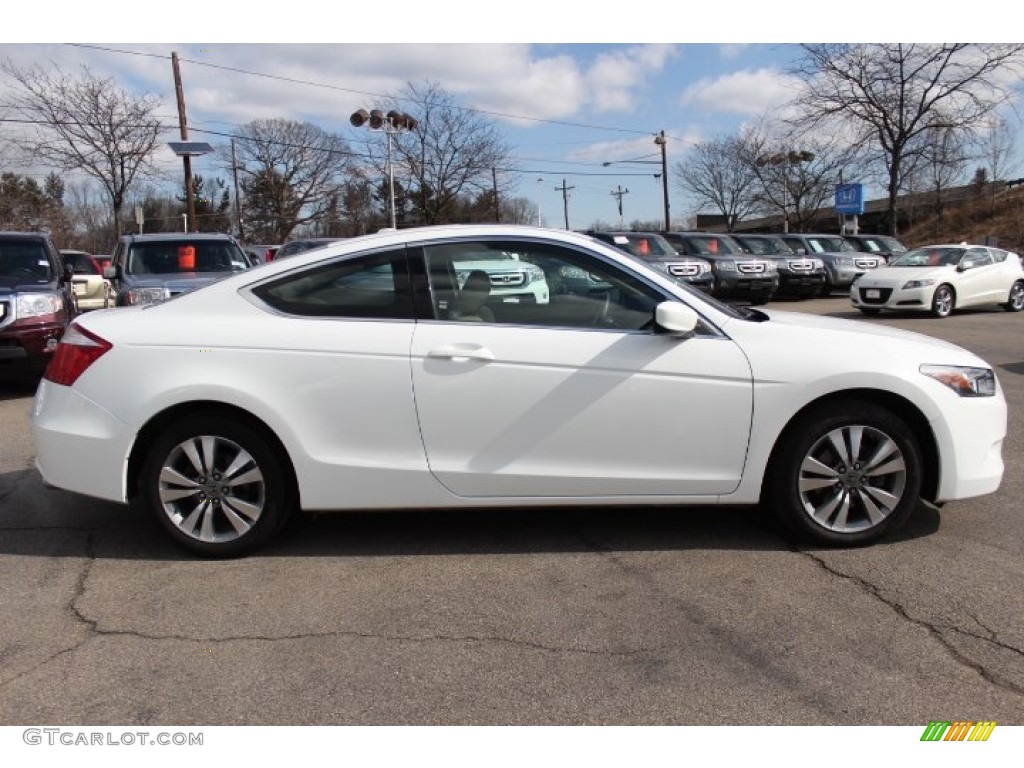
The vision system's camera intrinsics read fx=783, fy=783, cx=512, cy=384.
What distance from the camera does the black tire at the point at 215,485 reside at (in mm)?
3766

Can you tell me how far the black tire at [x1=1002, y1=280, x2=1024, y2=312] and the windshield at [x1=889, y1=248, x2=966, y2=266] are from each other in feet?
5.06

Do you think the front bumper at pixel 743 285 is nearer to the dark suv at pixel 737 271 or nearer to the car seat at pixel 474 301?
the dark suv at pixel 737 271

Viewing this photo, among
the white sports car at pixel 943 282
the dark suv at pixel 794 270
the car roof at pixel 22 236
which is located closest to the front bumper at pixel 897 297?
the white sports car at pixel 943 282

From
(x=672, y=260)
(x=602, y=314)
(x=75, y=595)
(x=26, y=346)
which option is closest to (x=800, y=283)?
(x=672, y=260)

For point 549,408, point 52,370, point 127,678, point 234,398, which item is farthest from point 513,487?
point 52,370

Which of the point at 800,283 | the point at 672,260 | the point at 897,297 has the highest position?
the point at 672,260

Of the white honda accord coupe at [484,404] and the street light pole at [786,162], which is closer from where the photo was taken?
the white honda accord coupe at [484,404]

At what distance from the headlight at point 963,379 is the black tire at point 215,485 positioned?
321cm

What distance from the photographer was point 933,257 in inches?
628

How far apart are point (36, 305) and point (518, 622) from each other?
725cm

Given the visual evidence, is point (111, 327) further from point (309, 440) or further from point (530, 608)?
point (530, 608)

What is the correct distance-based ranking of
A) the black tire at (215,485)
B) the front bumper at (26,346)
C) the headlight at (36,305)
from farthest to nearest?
1. the headlight at (36,305)
2. the front bumper at (26,346)
3. the black tire at (215,485)

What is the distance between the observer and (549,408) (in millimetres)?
3711

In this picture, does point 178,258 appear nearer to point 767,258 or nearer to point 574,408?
point 574,408
